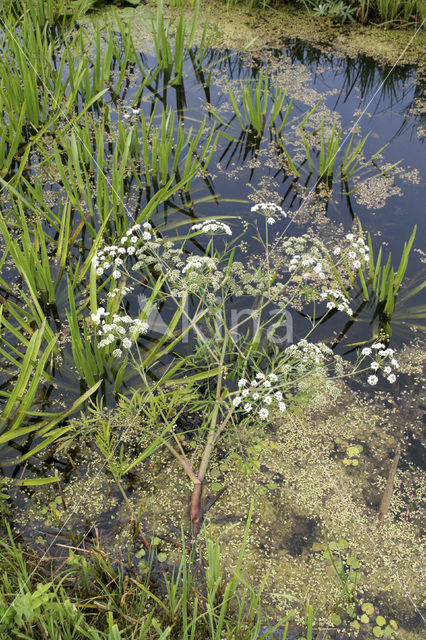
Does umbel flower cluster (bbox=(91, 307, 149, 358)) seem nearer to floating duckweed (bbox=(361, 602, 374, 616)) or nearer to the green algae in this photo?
the green algae

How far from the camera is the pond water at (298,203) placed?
1764 millimetres

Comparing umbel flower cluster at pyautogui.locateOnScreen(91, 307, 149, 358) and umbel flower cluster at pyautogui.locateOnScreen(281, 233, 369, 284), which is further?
umbel flower cluster at pyautogui.locateOnScreen(281, 233, 369, 284)

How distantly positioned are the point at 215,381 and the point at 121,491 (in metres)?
0.58

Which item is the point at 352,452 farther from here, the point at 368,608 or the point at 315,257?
the point at 315,257

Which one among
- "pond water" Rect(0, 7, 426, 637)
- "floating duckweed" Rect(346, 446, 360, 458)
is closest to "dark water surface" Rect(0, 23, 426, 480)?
"pond water" Rect(0, 7, 426, 637)

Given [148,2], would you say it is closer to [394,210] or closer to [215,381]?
[394,210]

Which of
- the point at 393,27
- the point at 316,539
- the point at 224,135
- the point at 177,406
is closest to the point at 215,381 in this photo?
the point at 177,406

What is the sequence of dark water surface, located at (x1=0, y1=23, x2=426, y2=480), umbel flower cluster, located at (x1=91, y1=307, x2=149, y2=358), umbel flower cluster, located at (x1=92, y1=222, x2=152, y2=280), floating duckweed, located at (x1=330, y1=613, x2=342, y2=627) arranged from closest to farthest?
floating duckweed, located at (x1=330, y1=613, x2=342, y2=627), umbel flower cluster, located at (x1=91, y1=307, x2=149, y2=358), umbel flower cluster, located at (x1=92, y1=222, x2=152, y2=280), dark water surface, located at (x1=0, y1=23, x2=426, y2=480)

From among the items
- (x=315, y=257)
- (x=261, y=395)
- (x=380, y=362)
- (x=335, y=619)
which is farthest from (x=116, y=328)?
(x=335, y=619)

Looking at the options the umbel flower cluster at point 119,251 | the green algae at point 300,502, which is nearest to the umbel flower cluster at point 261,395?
the green algae at point 300,502

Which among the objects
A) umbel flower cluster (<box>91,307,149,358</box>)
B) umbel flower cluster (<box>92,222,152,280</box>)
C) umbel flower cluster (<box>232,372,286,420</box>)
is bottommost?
umbel flower cluster (<box>232,372,286,420</box>)

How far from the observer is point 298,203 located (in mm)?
2955

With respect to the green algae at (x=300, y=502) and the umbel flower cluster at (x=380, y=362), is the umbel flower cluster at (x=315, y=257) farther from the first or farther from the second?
the green algae at (x=300, y=502)

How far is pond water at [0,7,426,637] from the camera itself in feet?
5.79
